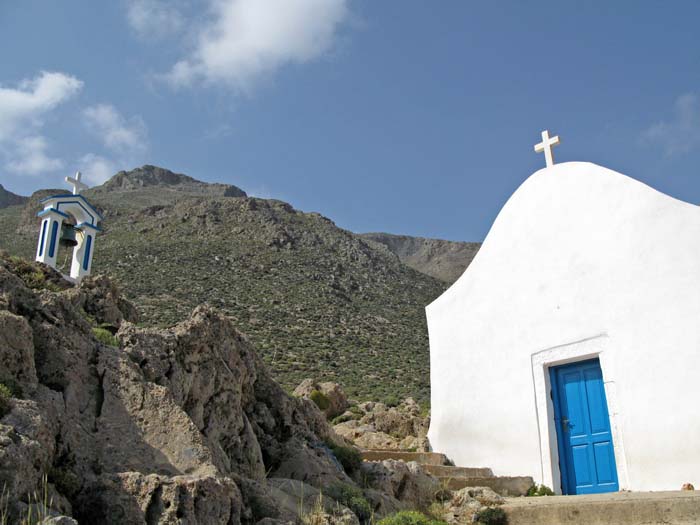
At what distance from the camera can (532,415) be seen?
8906mm

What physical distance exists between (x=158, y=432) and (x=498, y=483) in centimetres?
519

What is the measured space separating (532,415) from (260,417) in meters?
4.25

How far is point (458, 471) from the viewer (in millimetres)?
8703

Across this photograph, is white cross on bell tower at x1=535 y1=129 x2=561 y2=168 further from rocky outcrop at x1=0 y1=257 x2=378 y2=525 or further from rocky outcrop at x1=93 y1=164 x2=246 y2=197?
rocky outcrop at x1=93 y1=164 x2=246 y2=197

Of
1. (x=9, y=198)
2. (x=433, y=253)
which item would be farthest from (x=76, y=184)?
(x=433, y=253)

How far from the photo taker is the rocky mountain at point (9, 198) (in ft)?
233

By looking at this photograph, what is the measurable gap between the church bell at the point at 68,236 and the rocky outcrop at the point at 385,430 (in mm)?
5974

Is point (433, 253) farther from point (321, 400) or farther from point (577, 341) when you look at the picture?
point (577, 341)

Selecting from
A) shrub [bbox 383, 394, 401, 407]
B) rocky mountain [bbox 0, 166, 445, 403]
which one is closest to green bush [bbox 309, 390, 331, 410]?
shrub [bbox 383, 394, 401, 407]

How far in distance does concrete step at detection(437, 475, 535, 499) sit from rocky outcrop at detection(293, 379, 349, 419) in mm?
5852

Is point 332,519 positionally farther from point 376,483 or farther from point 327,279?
point 327,279

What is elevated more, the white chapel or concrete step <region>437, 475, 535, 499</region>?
the white chapel

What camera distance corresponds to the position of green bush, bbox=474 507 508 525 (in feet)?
20.9

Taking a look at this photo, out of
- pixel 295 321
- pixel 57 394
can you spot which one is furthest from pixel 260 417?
pixel 295 321
